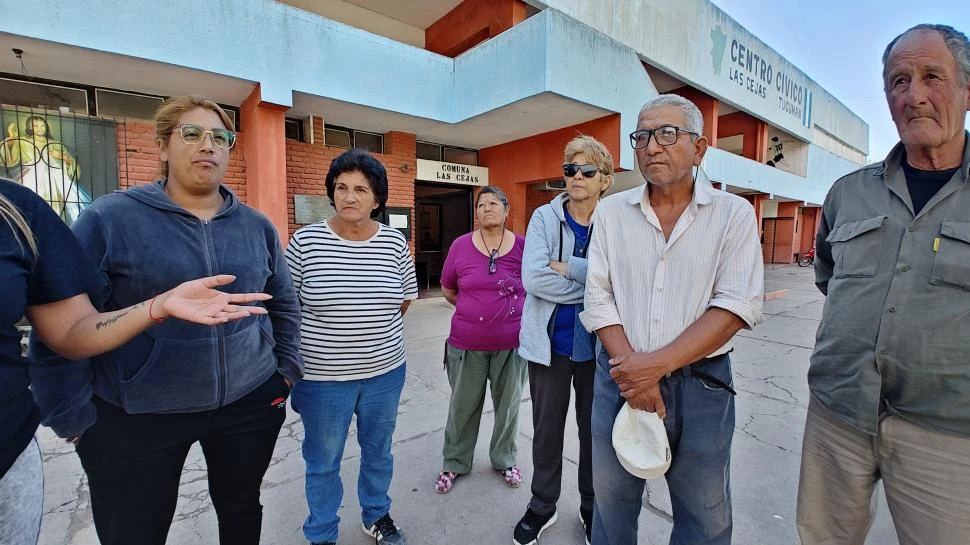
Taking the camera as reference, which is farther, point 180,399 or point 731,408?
point 731,408

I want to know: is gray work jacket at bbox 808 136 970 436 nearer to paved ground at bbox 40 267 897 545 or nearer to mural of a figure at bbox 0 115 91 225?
paved ground at bbox 40 267 897 545

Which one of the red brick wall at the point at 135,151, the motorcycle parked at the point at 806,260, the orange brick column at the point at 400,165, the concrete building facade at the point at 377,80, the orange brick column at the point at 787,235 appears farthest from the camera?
the motorcycle parked at the point at 806,260

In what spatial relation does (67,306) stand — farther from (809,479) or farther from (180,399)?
(809,479)

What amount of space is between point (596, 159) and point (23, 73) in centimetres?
812

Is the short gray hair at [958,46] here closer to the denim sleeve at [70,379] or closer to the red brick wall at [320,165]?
the denim sleeve at [70,379]

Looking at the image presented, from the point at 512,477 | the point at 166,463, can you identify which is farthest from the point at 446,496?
the point at 166,463

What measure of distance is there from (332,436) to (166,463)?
703mm

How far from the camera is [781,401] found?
417cm

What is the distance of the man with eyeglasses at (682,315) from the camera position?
1.48 metres

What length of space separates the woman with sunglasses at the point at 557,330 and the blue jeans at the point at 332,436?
0.80 meters

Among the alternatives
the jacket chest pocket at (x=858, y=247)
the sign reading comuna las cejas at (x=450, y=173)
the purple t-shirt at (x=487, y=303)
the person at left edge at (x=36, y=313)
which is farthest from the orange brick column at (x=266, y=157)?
the jacket chest pocket at (x=858, y=247)

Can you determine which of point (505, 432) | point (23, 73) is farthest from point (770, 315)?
point (23, 73)

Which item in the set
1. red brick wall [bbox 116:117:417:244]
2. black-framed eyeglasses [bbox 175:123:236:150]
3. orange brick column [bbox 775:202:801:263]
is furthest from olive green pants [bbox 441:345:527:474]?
Result: orange brick column [bbox 775:202:801:263]

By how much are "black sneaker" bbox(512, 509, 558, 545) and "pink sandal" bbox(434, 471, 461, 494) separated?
54 cm
